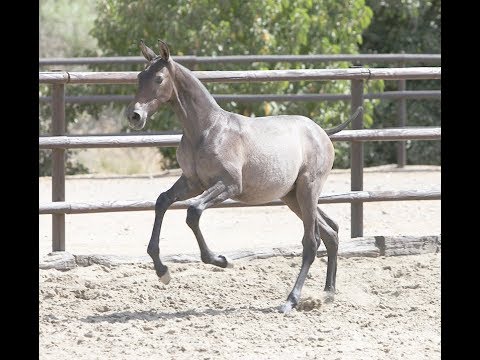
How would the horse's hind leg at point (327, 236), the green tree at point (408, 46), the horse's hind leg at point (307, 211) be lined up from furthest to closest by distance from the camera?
the green tree at point (408, 46) < the horse's hind leg at point (327, 236) < the horse's hind leg at point (307, 211)

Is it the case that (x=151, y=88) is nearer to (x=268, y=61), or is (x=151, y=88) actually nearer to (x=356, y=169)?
(x=356, y=169)

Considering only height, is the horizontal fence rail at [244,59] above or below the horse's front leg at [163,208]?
above

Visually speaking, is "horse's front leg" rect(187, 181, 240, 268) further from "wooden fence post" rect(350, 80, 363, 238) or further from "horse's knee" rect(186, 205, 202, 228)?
"wooden fence post" rect(350, 80, 363, 238)

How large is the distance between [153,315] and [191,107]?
1.27m

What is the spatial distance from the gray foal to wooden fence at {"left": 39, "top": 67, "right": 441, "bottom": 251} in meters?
0.83

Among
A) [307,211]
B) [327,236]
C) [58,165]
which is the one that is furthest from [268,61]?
[307,211]

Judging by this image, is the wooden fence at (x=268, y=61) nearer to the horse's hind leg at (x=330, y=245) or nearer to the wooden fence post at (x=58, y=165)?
the wooden fence post at (x=58, y=165)

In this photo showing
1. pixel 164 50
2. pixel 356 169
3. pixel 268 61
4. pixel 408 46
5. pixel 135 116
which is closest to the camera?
pixel 135 116

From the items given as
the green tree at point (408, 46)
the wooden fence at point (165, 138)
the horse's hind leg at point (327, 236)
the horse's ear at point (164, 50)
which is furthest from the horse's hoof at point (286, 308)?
the green tree at point (408, 46)

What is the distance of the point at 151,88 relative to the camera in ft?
21.5

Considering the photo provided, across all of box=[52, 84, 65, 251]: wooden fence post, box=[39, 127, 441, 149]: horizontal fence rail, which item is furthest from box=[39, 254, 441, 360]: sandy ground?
box=[39, 127, 441, 149]: horizontal fence rail

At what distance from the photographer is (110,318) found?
6.61 meters

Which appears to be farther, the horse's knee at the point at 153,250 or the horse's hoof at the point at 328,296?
the horse's hoof at the point at 328,296

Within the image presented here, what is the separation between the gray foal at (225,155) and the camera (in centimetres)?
658
